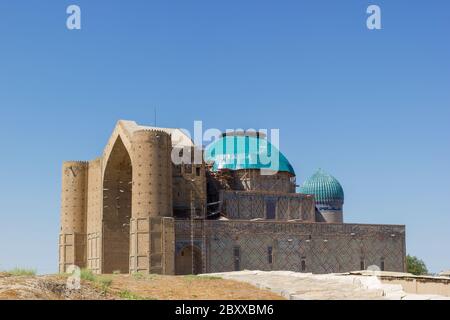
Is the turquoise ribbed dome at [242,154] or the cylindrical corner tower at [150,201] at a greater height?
the turquoise ribbed dome at [242,154]

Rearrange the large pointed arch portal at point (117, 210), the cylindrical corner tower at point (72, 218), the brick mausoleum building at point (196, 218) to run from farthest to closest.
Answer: the cylindrical corner tower at point (72, 218) < the large pointed arch portal at point (117, 210) < the brick mausoleum building at point (196, 218)

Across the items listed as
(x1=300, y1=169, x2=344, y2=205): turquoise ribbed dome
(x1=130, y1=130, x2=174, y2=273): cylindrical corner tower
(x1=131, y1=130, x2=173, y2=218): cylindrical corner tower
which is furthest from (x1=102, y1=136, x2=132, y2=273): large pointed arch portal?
(x1=300, y1=169, x2=344, y2=205): turquoise ribbed dome

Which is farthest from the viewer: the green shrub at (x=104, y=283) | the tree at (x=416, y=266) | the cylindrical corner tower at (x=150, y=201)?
the tree at (x=416, y=266)

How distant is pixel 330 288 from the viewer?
23.5 meters

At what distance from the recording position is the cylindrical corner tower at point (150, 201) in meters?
52.2

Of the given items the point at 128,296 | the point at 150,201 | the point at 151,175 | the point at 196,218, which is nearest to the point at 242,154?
the point at 196,218

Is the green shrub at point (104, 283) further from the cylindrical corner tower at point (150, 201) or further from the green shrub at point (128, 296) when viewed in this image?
the cylindrical corner tower at point (150, 201)

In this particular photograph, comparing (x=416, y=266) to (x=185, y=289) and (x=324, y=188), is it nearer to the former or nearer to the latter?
(x=324, y=188)

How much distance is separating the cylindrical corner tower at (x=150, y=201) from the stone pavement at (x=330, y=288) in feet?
82.7

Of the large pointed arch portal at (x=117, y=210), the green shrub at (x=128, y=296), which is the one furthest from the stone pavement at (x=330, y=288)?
the large pointed arch portal at (x=117, y=210)

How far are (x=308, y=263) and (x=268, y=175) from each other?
8384mm

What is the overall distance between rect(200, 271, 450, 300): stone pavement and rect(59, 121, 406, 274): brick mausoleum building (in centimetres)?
2603
